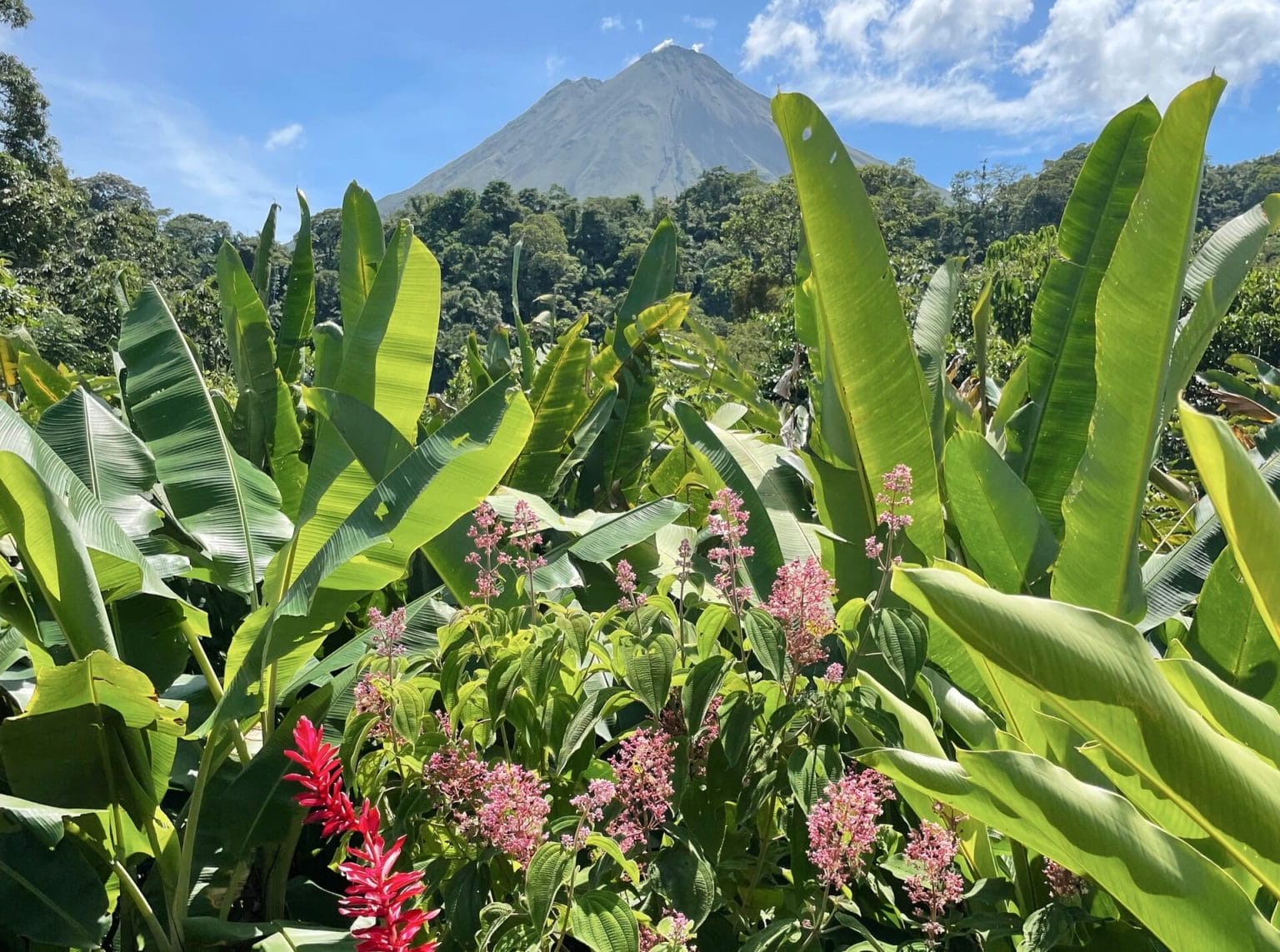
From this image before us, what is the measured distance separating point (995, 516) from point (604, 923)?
1132 mm

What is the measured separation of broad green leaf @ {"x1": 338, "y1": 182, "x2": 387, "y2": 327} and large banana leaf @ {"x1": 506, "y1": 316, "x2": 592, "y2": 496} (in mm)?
599

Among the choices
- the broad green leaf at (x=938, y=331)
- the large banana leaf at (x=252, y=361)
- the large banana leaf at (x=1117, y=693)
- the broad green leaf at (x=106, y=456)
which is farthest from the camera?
the large banana leaf at (x=252, y=361)

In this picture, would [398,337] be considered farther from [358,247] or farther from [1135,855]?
[1135,855]

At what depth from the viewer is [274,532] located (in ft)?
6.16

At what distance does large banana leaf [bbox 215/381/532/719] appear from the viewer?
1301 millimetres

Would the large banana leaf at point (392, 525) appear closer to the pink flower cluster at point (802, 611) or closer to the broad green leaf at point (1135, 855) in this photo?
the pink flower cluster at point (802, 611)

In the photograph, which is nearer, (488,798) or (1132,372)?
(488,798)

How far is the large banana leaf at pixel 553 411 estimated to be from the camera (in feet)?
7.95

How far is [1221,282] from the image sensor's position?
157cm

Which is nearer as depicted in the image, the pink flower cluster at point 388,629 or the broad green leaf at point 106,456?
the pink flower cluster at point 388,629

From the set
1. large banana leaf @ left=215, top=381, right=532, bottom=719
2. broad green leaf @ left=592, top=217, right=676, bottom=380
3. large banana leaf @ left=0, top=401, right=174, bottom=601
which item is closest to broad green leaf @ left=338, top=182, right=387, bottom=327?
broad green leaf @ left=592, top=217, right=676, bottom=380

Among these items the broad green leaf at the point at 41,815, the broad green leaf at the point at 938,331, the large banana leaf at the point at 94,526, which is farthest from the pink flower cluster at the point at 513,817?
the broad green leaf at the point at 938,331

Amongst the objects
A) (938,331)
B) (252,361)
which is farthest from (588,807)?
(252,361)

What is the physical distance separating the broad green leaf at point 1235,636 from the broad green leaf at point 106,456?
1950mm
